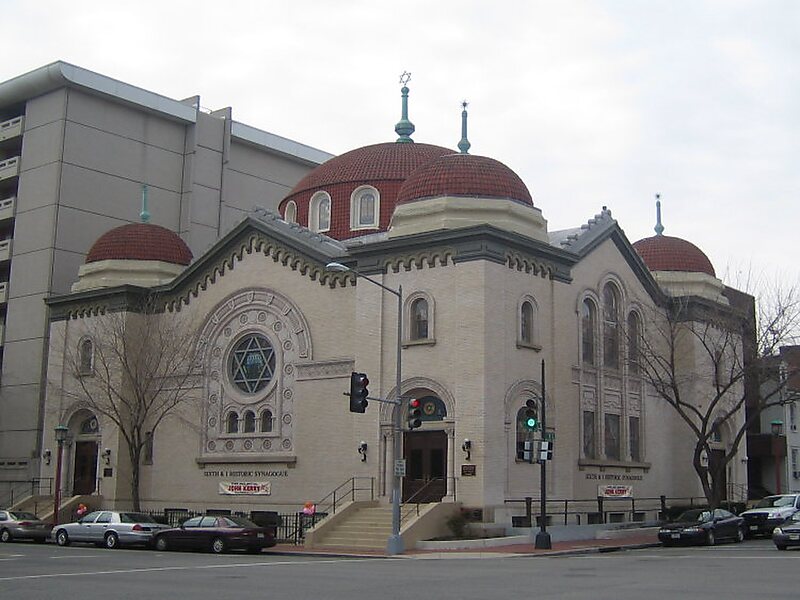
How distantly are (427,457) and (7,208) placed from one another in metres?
29.7

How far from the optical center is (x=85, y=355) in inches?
1889

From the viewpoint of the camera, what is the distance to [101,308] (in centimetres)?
4784

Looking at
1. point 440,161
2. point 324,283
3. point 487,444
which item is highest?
point 440,161

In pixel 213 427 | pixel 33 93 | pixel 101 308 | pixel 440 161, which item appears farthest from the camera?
pixel 33 93

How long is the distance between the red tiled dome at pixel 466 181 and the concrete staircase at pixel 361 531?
1129cm

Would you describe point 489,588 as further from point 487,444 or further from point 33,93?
point 33,93

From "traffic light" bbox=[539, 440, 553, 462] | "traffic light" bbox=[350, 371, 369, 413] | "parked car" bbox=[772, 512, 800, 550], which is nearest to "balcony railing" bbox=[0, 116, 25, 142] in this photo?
"traffic light" bbox=[350, 371, 369, 413]

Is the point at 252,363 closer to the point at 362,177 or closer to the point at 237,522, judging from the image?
the point at 362,177

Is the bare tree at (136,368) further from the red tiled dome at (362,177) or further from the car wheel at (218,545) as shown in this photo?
the car wheel at (218,545)

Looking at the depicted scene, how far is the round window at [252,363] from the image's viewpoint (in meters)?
43.0

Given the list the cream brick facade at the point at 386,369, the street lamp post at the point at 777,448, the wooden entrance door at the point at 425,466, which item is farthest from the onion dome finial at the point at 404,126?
the street lamp post at the point at 777,448

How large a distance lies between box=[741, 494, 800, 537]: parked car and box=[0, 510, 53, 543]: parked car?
25144mm

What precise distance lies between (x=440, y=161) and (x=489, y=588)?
2314 cm

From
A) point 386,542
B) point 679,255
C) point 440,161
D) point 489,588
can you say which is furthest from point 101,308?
point 489,588
